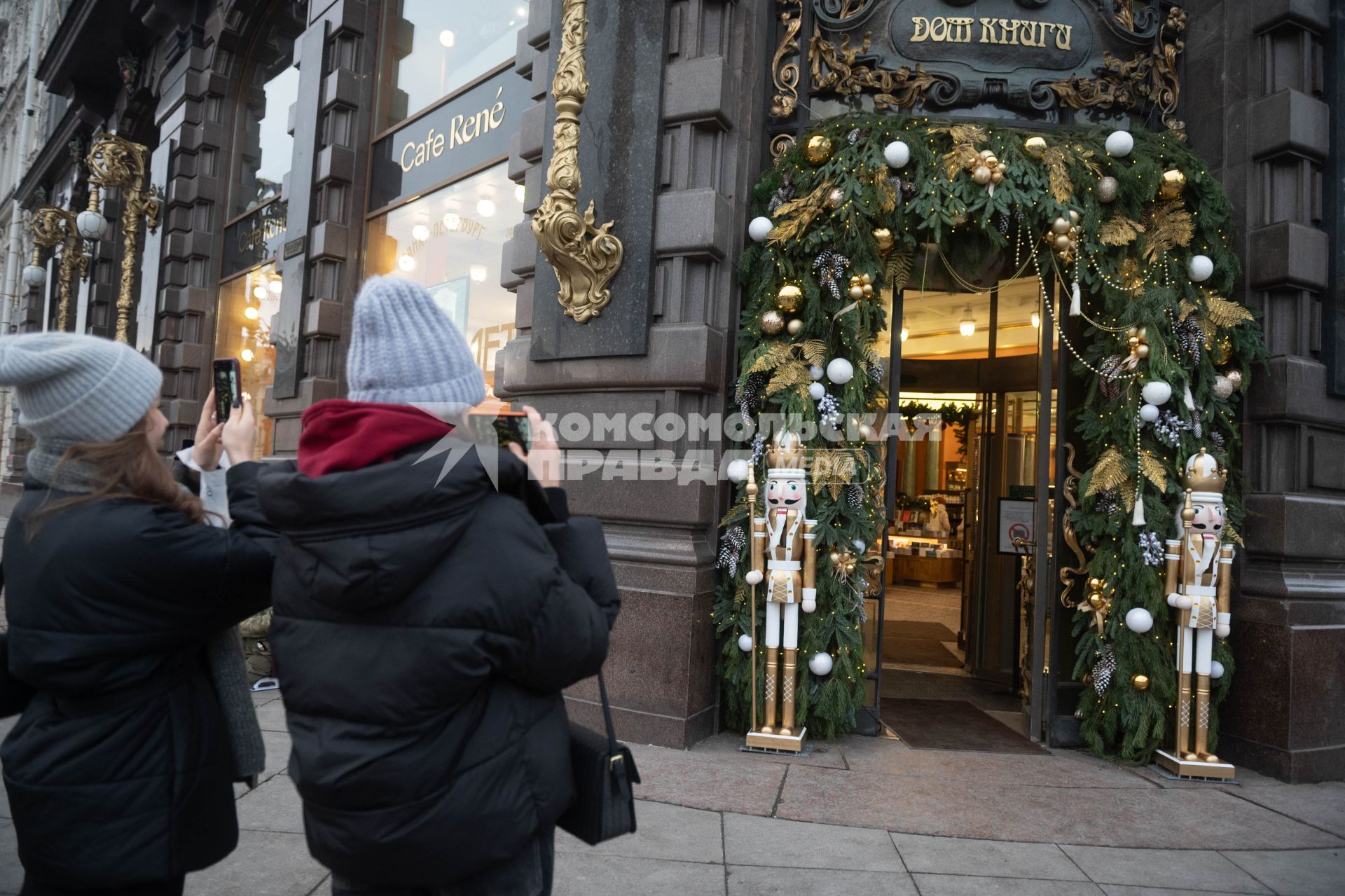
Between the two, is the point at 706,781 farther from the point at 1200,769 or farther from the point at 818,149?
the point at 818,149

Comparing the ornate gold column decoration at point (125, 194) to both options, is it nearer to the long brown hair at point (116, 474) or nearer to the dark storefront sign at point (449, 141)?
the dark storefront sign at point (449, 141)

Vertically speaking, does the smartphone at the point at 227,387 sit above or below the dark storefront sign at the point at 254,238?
below

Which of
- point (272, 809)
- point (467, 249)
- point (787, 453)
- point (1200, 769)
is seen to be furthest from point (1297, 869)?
point (467, 249)

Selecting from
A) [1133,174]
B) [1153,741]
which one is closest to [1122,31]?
[1133,174]

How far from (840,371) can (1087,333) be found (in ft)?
5.62

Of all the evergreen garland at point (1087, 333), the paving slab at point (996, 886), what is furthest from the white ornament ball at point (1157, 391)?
the paving slab at point (996, 886)

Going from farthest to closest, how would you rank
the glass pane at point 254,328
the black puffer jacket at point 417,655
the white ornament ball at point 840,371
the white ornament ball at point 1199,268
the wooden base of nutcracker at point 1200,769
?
the glass pane at point 254,328 → the white ornament ball at point 1199,268 → the white ornament ball at point 840,371 → the wooden base of nutcracker at point 1200,769 → the black puffer jacket at point 417,655

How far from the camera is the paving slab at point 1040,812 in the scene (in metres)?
4.34

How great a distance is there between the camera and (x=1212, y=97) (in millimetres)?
6105

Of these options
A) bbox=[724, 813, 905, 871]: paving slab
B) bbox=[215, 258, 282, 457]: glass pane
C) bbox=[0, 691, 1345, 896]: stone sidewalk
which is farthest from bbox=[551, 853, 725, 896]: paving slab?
bbox=[215, 258, 282, 457]: glass pane

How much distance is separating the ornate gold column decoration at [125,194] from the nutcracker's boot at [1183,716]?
46.3 ft

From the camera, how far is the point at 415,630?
1669 millimetres

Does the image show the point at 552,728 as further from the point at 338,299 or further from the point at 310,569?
the point at 338,299

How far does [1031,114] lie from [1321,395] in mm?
Result: 2605
